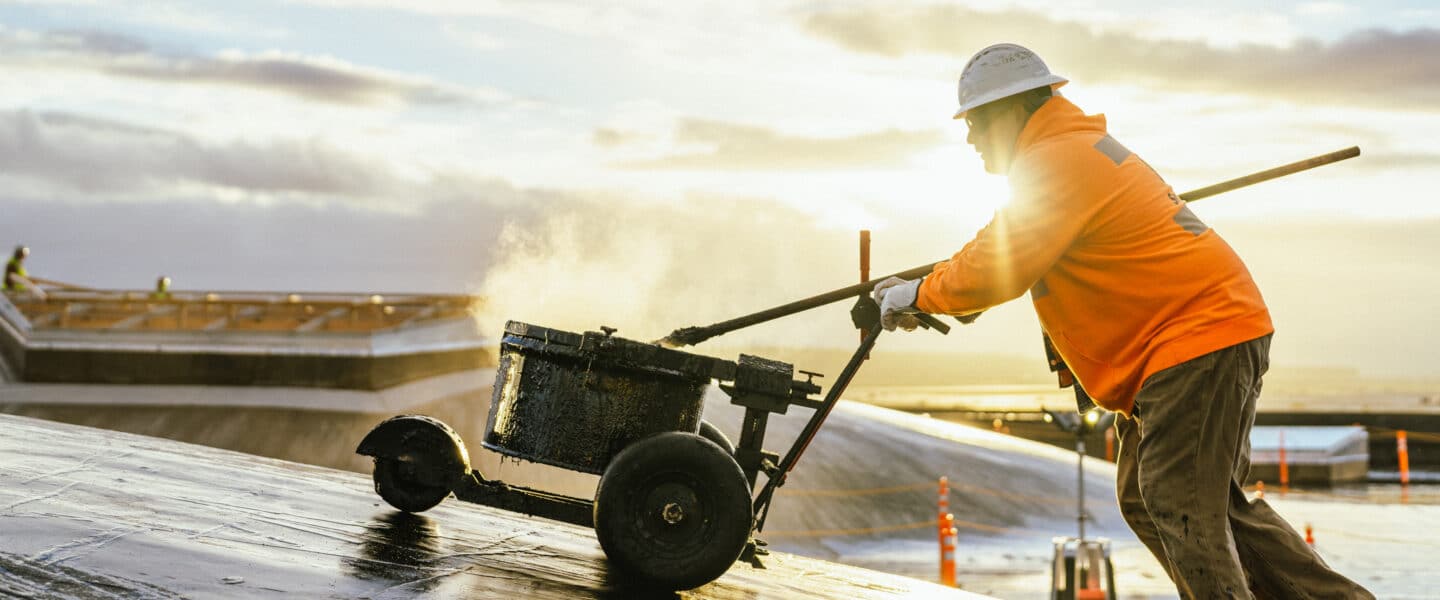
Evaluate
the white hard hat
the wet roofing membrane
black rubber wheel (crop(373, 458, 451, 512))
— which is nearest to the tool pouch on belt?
the white hard hat

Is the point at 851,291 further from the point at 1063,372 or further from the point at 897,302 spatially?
the point at 1063,372

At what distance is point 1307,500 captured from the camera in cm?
2564

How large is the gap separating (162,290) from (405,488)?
28598mm

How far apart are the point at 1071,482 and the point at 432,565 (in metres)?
19.8

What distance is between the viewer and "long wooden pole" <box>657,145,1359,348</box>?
4.27 metres

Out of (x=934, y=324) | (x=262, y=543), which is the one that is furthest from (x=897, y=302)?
(x=262, y=543)

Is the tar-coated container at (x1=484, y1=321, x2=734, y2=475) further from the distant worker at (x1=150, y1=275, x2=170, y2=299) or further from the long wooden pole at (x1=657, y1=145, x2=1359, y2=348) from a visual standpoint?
the distant worker at (x1=150, y1=275, x2=170, y2=299)

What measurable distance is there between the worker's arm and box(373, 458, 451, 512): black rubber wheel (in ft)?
8.87

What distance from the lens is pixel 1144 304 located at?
3637 millimetres

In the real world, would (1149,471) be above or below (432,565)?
above

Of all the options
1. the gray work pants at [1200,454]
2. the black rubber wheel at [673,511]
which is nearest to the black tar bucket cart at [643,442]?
the black rubber wheel at [673,511]

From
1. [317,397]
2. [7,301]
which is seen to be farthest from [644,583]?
[7,301]

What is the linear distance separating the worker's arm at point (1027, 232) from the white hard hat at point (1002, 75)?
273 mm

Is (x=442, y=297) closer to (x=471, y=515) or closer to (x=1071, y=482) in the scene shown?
(x=1071, y=482)
